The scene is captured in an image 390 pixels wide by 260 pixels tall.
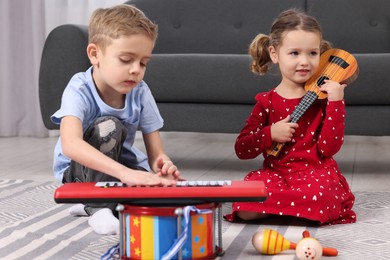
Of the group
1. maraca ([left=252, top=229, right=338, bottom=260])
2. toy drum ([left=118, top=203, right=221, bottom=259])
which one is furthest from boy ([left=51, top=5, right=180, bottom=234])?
maraca ([left=252, top=229, right=338, bottom=260])

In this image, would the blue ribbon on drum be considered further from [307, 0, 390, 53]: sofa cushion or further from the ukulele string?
[307, 0, 390, 53]: sofa cushion

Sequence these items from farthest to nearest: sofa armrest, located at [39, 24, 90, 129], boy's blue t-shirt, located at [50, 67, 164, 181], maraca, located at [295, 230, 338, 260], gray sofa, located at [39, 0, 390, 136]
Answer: sofa armrest, located at [39, 24, 90, 129], gray sofa, located at [39, 0, 390, 136], boy's blue t-shirt, located at [50, 67, 164, 181], maraca, located at [295, 230, 338, 260]

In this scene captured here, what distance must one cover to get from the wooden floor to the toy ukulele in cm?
49

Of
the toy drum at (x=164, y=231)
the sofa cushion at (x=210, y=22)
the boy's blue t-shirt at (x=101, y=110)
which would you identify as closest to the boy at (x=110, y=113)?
the boy's blue t-shirt at (x=101, y=110)

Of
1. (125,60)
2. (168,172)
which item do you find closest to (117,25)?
(125,60)

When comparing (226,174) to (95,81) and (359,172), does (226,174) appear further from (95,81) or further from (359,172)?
(95,81)

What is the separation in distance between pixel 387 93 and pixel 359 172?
13.5 inches

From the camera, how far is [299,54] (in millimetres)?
1839

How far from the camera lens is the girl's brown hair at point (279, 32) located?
1.84 meters

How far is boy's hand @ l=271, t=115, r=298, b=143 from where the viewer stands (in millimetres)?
1812

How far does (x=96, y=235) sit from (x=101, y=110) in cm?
29

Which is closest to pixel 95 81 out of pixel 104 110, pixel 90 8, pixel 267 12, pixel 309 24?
pixel 104 110

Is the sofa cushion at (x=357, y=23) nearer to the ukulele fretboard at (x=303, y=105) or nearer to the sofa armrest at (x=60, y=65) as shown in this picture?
the sofa armrest at (x=60, y=65)

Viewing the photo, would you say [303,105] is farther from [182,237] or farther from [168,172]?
[182,237]
